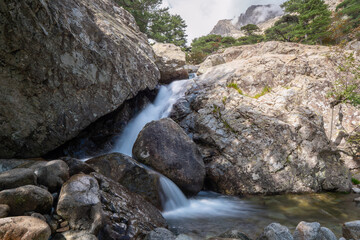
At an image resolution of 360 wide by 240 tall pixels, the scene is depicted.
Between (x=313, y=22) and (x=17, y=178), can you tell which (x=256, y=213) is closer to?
(x=17, y=178)

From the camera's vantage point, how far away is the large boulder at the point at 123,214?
3.18 metres

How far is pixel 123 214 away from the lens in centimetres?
349

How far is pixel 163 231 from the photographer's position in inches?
133

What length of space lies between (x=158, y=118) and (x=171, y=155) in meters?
3.40

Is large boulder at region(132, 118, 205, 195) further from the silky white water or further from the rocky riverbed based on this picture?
the silky white water

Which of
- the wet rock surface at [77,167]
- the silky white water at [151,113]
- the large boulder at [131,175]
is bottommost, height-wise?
the large boulder at [131,175]

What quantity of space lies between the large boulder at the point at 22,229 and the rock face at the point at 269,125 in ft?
18.0

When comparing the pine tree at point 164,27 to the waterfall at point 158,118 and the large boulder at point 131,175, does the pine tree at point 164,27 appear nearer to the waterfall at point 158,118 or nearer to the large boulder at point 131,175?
the waterfall at point 158,118

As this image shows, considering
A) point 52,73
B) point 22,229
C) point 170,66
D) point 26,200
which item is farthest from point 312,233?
point 170,66

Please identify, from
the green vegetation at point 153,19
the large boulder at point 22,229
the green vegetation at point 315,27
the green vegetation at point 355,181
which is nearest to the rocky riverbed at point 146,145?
the large boulder at point 22,229

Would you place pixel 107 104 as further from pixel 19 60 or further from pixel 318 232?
pixel 318 232

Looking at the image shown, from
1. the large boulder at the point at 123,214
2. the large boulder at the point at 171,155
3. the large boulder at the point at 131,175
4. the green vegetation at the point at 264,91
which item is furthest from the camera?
the green vegetation at the point at 264,91

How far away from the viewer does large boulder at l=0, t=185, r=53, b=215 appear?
8.71 ft

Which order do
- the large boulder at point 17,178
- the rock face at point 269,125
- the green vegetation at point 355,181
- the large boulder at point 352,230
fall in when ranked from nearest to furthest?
the large boulder at point 17,178, the large boulder at point 352,230, the rock face at point 269,125, the green vegetation at point 355,181
